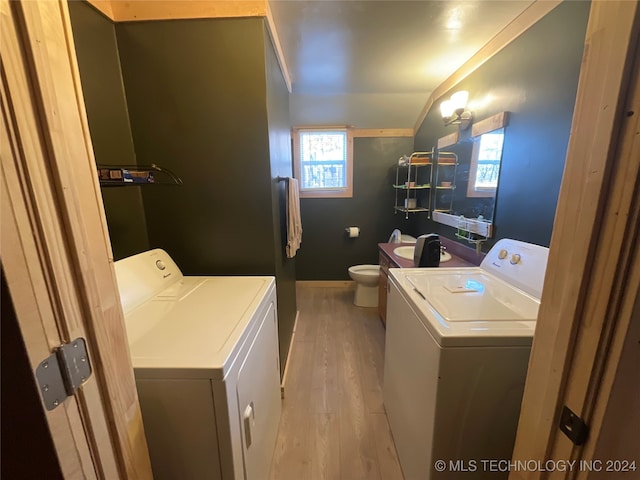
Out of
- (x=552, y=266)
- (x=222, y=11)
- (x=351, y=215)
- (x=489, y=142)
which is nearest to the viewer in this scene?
(x=552, y=266)

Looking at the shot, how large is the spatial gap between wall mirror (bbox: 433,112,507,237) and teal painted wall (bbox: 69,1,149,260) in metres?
2.24

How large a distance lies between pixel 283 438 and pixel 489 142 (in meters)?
2.32

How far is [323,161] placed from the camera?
137 inches

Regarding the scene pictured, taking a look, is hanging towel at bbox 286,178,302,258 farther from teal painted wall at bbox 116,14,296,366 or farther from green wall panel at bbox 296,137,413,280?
green wall panel at bbox 296,137,413,280

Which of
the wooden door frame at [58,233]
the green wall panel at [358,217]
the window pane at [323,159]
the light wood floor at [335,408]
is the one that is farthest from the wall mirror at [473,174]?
the wooden door frame at [58,233]

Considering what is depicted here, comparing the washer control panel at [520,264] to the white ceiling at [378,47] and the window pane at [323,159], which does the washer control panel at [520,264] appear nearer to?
the white ceiling at [378,47]

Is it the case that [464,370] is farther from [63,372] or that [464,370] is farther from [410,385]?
[63,372]

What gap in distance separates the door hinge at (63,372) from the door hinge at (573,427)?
88cm

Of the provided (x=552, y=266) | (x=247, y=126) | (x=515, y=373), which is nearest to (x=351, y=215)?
(x=247, y=126)

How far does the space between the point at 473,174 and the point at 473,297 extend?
1211 millimetres

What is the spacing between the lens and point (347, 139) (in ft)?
11.0

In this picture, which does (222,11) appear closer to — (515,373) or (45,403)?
(45,403)

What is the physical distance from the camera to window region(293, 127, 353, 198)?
3.39 m

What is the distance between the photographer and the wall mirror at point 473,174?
180 centimetres
